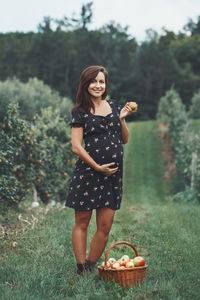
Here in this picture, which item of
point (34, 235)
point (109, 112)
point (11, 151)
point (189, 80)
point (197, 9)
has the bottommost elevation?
point (34, 235)

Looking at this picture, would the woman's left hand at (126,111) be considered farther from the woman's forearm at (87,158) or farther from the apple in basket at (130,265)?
the apple in basket at (130,265)

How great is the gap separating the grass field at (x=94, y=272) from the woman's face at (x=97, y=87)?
5.39ft

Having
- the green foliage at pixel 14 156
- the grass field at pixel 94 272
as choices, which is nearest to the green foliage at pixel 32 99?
the green foliage at pixel 14 156

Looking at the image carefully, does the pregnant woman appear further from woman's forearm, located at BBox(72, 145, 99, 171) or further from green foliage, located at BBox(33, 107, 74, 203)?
green foliage, located at BBox(33, 107, 74, 203)

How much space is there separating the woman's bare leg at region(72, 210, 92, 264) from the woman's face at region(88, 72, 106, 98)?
1097mm

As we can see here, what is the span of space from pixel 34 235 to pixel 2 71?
4395 cm

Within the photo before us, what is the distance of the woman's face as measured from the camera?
3.89m

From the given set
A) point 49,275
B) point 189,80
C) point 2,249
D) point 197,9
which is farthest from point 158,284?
point 197,9

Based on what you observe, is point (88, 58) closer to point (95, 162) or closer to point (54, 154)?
point (54, 154)

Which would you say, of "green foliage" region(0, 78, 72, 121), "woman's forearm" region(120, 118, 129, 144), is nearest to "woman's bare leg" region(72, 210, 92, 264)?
"woman's forearm" region(120, 118, 129, 144)

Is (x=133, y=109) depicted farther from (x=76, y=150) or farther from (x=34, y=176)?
(x=34, y=176)

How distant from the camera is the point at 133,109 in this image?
12.7ft

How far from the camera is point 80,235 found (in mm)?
3875

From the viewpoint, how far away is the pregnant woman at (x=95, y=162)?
12.3 feet
